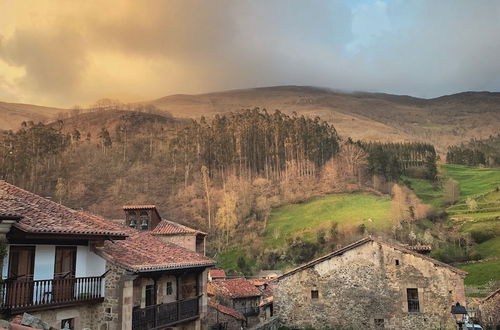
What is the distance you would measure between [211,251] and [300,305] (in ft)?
167

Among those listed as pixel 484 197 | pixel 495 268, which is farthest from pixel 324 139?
pixel 495 268

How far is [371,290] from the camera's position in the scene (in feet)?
98.3

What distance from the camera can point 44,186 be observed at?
115688mm

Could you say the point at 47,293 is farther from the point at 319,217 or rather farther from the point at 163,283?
the point at 319,217

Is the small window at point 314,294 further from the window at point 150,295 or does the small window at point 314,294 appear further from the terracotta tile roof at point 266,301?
the window at point 150,295

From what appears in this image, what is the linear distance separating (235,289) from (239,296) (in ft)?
5.05

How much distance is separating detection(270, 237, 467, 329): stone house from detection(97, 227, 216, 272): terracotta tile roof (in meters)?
9.28

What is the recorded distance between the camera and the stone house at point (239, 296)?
42906 mm

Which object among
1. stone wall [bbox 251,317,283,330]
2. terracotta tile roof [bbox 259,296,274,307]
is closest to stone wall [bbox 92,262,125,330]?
stone wall [bbox 251,317,283,330]

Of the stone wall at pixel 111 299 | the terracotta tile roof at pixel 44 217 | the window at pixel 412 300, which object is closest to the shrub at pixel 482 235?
the window at pixel 412 300

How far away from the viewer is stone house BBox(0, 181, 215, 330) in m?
13.9

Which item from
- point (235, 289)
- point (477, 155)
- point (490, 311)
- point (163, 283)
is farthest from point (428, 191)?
point (163, 283)

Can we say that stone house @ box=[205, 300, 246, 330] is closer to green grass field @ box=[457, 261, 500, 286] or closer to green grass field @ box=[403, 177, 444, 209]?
green grass field @ box=[457, 261, 500, 286]

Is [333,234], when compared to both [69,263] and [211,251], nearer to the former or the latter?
[211,251]
